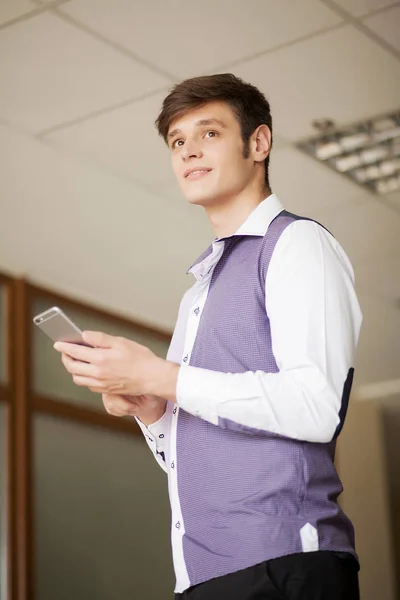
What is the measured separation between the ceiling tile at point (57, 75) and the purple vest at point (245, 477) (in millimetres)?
1872

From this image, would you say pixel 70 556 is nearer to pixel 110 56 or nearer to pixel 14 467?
pixel 14 467

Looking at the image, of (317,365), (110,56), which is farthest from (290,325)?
(110,56)

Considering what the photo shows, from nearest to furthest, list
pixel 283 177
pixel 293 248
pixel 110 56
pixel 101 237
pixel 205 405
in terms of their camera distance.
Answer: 1. pixel 205 405
2. pixel 293 248
3. pixel 110 56
4. pixel 283 177
5. pixel 101 237

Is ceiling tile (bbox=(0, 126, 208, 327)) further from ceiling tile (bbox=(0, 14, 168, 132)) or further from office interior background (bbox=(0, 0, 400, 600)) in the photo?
ceiling tile (bbox=(0, 14, 168, 132))

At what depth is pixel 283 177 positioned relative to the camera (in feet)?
14.0

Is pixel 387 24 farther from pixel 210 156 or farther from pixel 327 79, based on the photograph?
pixel 210 156

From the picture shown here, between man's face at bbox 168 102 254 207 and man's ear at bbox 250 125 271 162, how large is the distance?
24mm

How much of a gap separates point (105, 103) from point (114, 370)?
237 centimetres

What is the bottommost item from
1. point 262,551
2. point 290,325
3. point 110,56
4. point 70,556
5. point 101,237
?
point 70,556

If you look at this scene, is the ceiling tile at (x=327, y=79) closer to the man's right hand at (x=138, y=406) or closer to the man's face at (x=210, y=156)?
the man's face at (x=210, y=156)

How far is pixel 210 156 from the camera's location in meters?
1.73

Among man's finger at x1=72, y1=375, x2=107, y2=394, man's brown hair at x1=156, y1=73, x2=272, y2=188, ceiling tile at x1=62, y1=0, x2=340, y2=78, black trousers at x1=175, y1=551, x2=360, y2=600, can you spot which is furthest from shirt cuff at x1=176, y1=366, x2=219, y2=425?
ceiling tile at x1=62, y1=0, x2=340, y2=78

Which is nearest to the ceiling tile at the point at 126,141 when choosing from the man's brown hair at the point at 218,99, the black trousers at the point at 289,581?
the man's brown hair at the point at 218,99

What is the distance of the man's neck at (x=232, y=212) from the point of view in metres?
1.70
